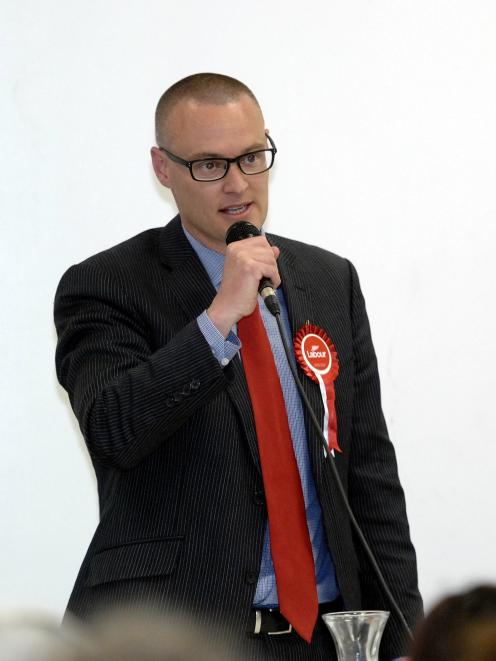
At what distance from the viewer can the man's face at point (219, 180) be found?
216cm

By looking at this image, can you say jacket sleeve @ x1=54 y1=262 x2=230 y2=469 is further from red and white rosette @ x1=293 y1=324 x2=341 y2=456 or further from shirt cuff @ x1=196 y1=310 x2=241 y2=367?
red and white rosette @ x1=293 y1=324 x2=341 y2=456

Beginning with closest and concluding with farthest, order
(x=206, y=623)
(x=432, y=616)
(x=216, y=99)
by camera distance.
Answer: (x=432, y=616) < (x=206, y=623) < (x=216, y=99)

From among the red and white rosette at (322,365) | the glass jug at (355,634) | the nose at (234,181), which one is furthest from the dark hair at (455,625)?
the nose at (234,181)

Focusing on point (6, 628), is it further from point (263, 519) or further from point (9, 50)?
point (9, 50)

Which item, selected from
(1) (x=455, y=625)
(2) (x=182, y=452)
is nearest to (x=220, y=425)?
(2) (x=182, y=452)

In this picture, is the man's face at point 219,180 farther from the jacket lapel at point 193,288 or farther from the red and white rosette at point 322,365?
the red and white rosette at point 322,365

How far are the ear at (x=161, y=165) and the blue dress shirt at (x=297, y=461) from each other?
30cm

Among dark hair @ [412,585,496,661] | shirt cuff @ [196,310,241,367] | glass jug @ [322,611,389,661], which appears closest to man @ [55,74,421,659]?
shirt cuff @ [196,310,241,367]

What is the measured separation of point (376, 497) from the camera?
220 centimetres

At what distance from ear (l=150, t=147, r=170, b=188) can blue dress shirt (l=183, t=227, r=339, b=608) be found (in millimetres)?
302

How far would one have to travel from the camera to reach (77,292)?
212cm

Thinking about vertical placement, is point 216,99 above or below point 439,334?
above

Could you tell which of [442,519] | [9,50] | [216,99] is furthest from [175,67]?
[442,519]

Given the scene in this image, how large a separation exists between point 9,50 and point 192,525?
4.86 ft
